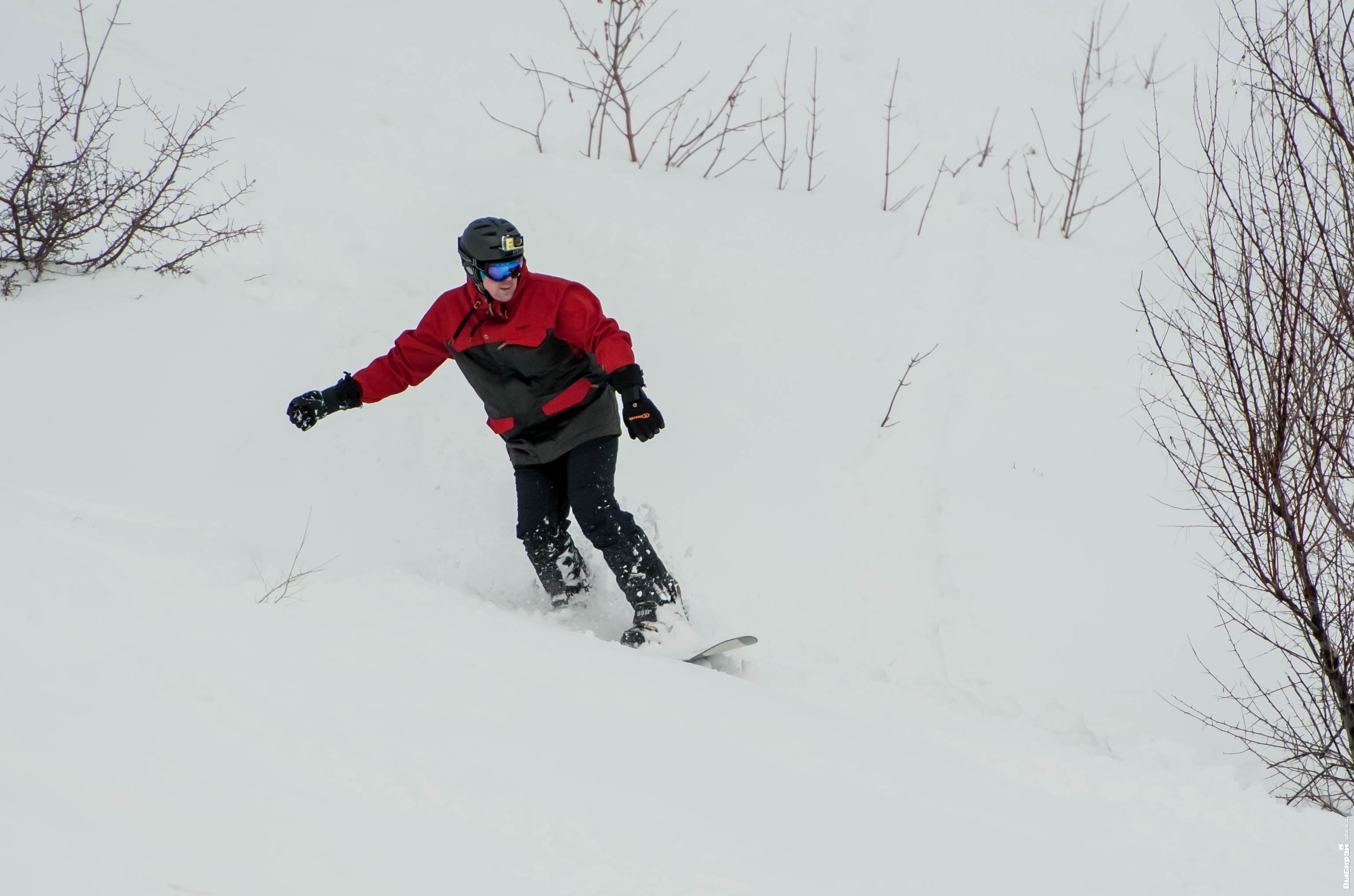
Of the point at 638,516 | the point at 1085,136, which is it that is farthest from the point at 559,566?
the point at 1085,136

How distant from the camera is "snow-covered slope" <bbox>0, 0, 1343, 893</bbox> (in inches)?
74.0

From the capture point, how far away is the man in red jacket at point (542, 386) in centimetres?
344

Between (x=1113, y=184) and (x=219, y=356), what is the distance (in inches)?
251

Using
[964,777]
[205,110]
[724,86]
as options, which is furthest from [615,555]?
[724,86]

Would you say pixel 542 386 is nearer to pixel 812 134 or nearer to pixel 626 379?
pixel 626 379

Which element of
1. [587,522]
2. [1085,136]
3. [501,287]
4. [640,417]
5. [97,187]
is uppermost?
[1085,136]

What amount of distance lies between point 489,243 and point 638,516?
6.15ft

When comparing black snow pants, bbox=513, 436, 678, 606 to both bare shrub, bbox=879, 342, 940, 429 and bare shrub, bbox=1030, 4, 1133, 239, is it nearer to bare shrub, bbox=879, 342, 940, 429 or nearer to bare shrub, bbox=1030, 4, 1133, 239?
bare shrub, bbox=879, 342, 940, 429

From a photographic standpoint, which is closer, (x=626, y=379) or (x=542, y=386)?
(x=626, y=379)

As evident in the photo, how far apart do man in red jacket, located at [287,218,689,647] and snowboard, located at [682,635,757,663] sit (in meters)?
0.18

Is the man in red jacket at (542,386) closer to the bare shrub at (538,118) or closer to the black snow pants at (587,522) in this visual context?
the black snow pants at (587,522)

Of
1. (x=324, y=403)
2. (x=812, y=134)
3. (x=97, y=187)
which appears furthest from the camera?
(x=812, y=134)

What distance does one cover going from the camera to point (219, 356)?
4.96 meters

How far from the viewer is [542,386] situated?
3629 millimetres
